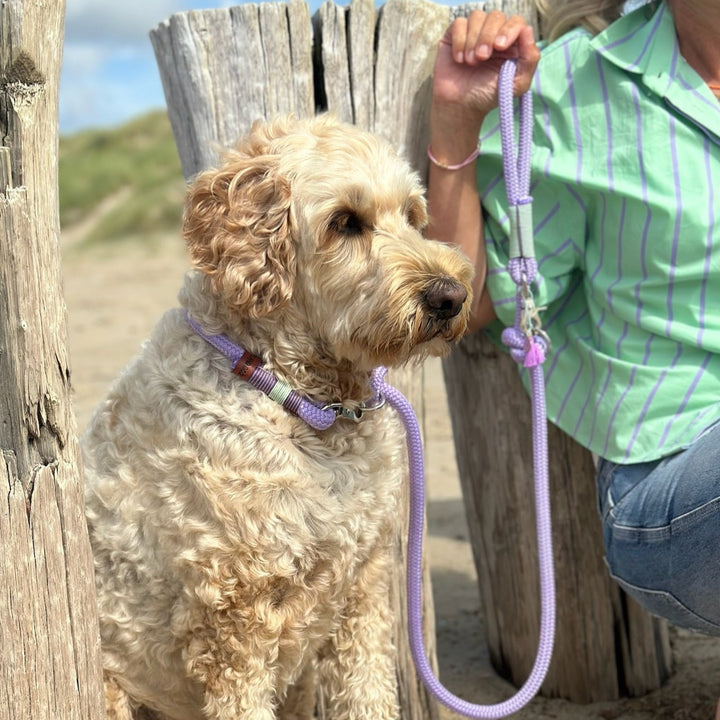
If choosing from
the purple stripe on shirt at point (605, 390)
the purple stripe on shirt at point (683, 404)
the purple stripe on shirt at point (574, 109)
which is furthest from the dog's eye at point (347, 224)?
the purple stripe on shirt at point (683, 404)

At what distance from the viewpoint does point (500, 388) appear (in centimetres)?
346

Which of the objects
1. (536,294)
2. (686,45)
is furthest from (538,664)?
(686,45)

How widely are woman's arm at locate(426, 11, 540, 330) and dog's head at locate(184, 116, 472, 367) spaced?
0.53m

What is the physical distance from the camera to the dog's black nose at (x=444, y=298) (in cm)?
243

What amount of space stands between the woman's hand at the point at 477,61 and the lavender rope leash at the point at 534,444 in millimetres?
55

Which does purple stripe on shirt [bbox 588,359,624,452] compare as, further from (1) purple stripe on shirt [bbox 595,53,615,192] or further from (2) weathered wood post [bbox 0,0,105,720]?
(2) weathered wood post [bbox 0,0,105,720]

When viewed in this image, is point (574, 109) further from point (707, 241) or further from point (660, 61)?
point (707, 241)

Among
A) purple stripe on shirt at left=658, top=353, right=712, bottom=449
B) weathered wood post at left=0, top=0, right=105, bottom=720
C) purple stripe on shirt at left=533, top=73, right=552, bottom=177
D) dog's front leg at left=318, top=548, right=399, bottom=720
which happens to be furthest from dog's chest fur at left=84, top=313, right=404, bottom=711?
purple stripe on shirt at left=533, top=73, right=552, bottom=177

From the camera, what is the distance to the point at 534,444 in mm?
2959

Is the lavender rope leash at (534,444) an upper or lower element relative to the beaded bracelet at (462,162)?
lower

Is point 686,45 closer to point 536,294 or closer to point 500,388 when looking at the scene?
point 536,294

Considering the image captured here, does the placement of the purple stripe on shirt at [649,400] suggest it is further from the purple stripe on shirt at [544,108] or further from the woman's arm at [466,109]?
the purple stripe on shirt at [544,108]

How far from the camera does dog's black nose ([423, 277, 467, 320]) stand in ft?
7.98

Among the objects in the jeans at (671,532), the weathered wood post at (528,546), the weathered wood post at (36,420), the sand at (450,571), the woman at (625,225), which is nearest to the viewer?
the weathered wood post at (36,420)
